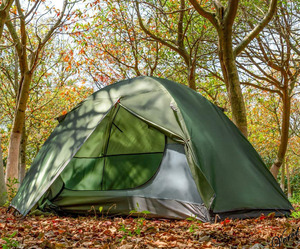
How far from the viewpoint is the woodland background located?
5902mm

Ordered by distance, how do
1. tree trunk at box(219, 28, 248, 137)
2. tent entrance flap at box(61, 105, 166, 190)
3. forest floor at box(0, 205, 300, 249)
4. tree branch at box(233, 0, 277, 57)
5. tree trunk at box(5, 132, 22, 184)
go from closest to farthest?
forest floor at box(0, 205, 300, 249) → tent entrance flap at box(61, 105, 166, 190) → tree branch at box(233, 0, 277, 57) → tree trunk at box(219, 28, 248, 137) → tree trunk at box(5, 132, 22, 184)

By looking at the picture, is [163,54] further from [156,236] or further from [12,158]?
[156,236]

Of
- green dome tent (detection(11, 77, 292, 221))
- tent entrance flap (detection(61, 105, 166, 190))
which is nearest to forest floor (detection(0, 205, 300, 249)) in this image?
green dome tent (detection(11, 77, 292, 221))

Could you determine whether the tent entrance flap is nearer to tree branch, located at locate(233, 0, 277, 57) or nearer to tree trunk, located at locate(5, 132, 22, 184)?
tree trunk, located at locate(5, 132, 22, 184)

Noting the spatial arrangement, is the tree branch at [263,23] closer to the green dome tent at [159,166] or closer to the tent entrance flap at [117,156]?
the green dome tent at [159,166]

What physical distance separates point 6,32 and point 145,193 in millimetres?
7384

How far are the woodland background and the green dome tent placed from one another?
118 cm

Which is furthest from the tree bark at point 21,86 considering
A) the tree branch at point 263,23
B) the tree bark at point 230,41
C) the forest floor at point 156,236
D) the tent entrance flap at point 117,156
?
the tree branch at point 263,23

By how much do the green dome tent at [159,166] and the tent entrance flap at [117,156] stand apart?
0.02 metres

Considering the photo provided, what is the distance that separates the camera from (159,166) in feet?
14.1

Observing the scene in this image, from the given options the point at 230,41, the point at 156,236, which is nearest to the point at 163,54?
the point at 230,41

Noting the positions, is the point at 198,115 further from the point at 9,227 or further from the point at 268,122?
the point at 268,122

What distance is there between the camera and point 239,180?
393 cm

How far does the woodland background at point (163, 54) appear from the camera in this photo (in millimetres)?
5902
